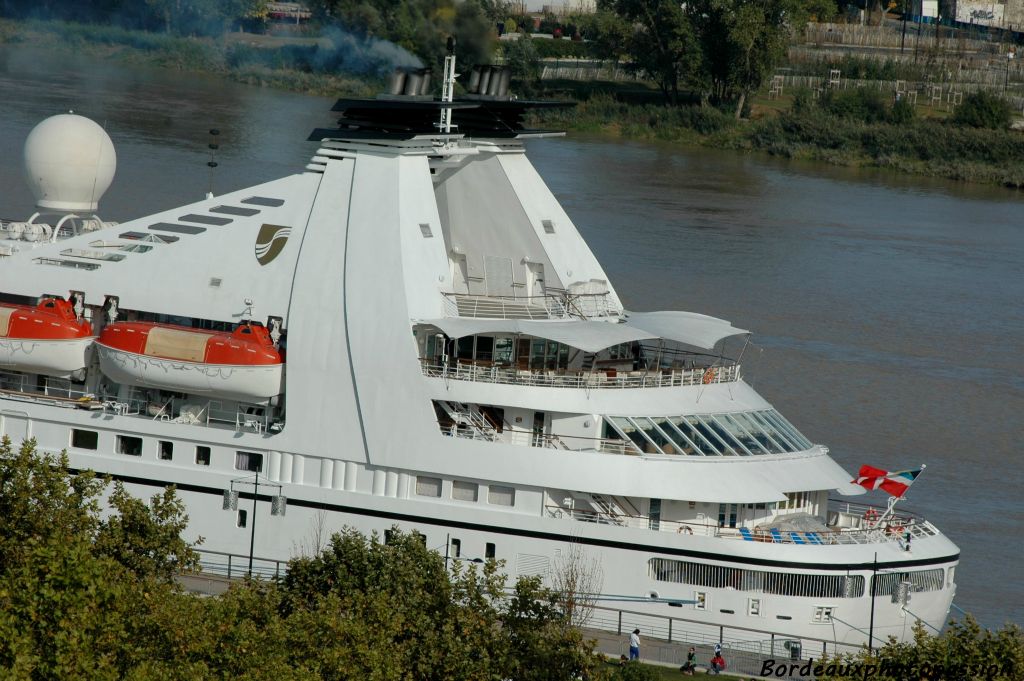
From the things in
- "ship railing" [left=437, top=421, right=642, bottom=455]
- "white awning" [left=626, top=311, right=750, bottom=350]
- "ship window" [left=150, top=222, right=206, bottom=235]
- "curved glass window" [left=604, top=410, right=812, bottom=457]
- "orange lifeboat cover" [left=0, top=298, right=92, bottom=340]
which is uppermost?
"ship window" [left=150, top=222, right=206, bottom=235]

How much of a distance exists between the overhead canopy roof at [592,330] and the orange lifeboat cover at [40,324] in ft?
16.7

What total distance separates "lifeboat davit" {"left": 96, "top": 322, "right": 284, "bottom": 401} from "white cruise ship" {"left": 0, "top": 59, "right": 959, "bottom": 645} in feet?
0.11

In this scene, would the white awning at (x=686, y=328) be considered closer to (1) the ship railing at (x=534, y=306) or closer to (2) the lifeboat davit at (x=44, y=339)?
(1) the ship railing at (x=534, y=306)

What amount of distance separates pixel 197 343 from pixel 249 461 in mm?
1688

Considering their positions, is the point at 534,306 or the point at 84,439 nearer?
the point at 534,306

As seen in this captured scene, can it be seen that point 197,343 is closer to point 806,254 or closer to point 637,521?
point 637,521

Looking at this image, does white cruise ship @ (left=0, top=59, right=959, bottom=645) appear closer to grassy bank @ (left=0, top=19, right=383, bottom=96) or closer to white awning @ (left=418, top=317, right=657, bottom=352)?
white awning @ (left=418, top=317, right=657, bottom=352)

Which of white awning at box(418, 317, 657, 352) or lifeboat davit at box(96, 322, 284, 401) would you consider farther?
lifeboat davit at box(96, 322, 284, 401)

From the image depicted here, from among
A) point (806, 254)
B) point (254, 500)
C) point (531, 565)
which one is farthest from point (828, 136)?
point (254, 500)

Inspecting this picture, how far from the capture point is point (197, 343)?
21.5 metres

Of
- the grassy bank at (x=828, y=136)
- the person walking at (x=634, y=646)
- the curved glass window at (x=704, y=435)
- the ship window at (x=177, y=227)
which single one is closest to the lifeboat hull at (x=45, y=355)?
the ship window at (x=177, y=227)

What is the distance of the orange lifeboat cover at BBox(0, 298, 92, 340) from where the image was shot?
2234 centimetres

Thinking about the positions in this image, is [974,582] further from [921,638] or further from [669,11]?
[669,11]

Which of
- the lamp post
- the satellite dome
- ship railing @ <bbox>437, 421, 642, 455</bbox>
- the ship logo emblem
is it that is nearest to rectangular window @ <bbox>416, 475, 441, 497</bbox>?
ship railing @ <bbox>437, 421, 642, 455</bbox>
